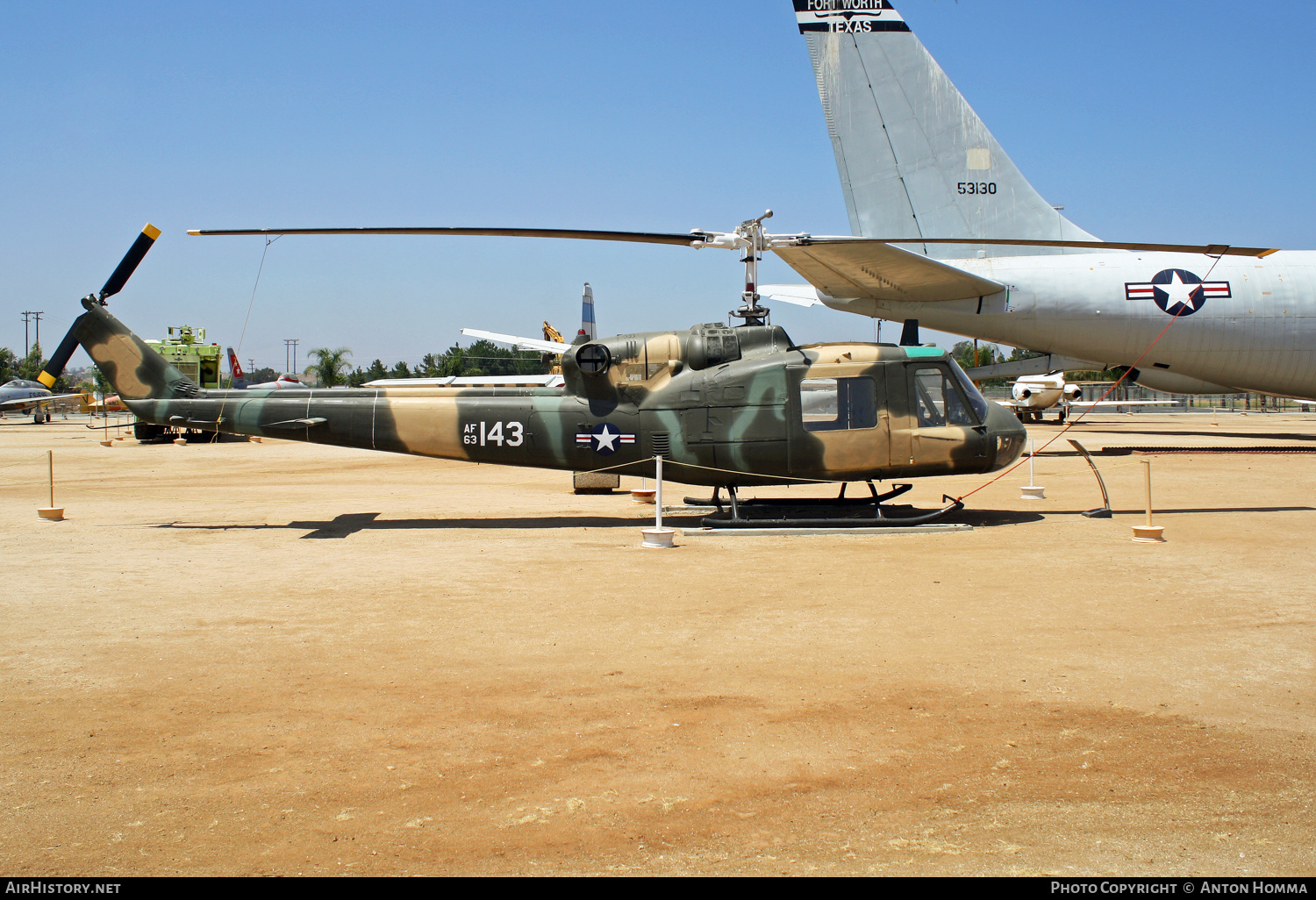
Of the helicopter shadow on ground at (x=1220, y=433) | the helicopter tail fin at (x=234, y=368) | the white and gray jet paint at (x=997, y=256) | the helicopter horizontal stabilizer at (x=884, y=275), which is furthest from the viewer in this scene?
the helicopter tail fin at (x=234, y=368)

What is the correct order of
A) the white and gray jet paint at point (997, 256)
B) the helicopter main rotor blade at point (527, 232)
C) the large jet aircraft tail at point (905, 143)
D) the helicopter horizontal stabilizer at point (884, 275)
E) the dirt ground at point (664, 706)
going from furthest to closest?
1. the white and gray jet paint at point (997, 256)
2. the large jet aircraft tail at point (905, 143)
3. the helicopter horizontal stabilizer at point (884, 275)
4. the helicopter main rotor blade at point (527, 232)
5. the dirt ground at point (664, 706)

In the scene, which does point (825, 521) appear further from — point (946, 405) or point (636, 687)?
point (636, 687)

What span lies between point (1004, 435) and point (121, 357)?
11.9 m

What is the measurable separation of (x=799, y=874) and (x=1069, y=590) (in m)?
5.39

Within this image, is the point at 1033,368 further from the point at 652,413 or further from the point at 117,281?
the point at 117,281

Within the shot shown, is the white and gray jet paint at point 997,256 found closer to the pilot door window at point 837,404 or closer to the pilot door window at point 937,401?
the pilot door window at point 937,401

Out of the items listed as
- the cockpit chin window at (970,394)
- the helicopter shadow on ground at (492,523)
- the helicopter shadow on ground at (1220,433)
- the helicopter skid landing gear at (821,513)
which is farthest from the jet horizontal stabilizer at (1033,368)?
the helicopter skid landing gear at (821,513)

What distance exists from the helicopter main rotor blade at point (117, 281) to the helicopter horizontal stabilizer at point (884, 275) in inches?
421

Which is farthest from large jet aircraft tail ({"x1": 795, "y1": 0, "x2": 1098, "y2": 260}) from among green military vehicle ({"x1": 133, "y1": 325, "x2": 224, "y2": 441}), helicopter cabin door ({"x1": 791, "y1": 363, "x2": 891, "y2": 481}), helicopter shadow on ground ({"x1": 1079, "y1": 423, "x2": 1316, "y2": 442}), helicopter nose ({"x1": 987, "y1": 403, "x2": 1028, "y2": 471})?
green military vehicle ({"x1": 133, "y1": 325, "x2": 224, "y2": 441})

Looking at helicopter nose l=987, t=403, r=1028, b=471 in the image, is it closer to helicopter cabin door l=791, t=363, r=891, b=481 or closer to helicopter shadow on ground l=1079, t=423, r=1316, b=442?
helicopter cabin door l=791, t=363, r=891, b=481

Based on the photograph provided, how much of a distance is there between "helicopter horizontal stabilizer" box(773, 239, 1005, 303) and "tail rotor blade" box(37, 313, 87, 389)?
11.8m

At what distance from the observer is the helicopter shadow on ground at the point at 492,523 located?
11773 mm

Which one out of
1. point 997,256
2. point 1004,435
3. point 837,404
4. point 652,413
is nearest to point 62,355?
point 652,413
